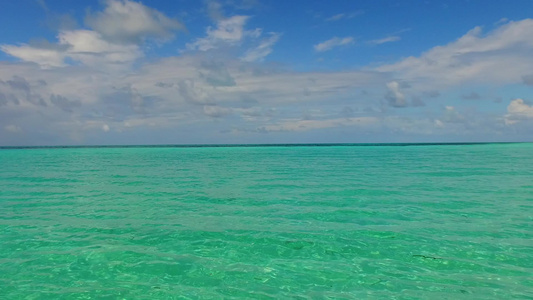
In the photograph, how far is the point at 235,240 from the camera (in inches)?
474

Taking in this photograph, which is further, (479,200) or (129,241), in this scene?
(479,200)

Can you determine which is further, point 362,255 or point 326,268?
point 362,255

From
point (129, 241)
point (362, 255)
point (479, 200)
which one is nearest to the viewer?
point (362, 255)

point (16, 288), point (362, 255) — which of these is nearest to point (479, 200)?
point (362, 255)

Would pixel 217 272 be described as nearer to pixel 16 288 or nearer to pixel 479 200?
pixel 16 288

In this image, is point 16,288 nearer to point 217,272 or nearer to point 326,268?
point 217,272

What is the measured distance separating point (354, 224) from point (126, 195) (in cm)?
1582

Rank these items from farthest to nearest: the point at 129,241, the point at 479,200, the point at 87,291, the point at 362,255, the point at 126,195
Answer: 1. the point at 126,195
2. the point at 479,200
3. the point at 129,241
4. the point at 362,255
5. the point at 87,291

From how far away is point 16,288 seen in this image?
8.31 metres

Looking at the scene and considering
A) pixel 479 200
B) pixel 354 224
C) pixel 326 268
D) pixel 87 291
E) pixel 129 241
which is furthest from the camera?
pixel 479 200

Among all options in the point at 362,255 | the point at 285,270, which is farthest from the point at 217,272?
the point at 362,255

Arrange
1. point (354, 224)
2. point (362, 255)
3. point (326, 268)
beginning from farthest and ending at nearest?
point (354, 224) < point (362, 255) < point (326, 268)

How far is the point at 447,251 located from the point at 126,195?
1951 centimetres

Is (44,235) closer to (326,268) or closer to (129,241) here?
(129,241)
